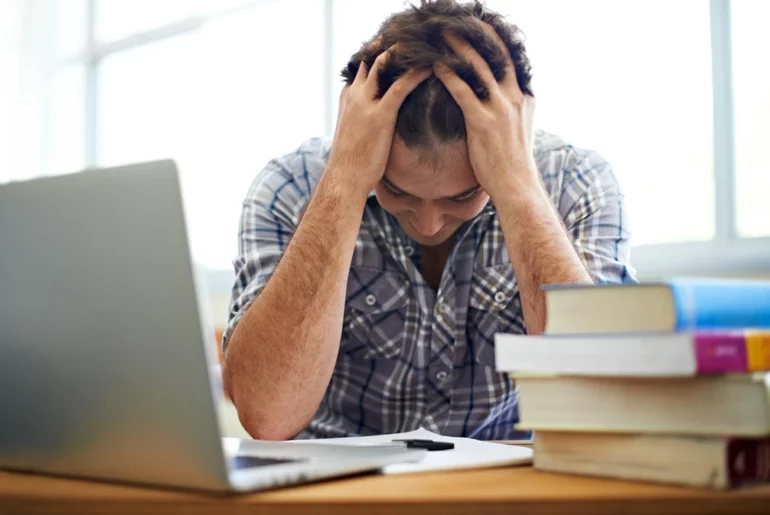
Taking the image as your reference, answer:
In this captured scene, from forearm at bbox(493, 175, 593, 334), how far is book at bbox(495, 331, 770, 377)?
0.55 meters

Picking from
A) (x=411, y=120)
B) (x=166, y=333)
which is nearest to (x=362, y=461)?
(x=166, y=333)

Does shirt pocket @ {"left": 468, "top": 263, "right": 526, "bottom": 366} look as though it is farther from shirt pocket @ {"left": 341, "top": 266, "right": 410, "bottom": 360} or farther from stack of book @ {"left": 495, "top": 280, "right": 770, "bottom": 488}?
stack of book @ {"left": 495, "top": 280, "right": 770, "bottom": 488}

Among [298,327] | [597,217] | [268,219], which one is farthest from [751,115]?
[298,327]

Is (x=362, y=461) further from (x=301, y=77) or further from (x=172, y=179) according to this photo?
(x=301, y=77)

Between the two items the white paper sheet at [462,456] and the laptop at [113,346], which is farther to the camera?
the white paper sheet at [462,456]

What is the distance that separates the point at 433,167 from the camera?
128 cm

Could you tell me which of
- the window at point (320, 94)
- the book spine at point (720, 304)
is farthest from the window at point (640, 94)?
the book spine at point (720, 304)

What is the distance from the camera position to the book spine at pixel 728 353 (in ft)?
1.97

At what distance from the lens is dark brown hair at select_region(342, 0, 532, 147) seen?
1.28 m

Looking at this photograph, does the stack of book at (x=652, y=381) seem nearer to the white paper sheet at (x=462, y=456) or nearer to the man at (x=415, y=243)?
the white paper sheet at (x=462, y=456)

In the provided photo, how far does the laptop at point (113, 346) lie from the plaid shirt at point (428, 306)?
723 millimetres

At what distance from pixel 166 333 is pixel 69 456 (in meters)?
0.18

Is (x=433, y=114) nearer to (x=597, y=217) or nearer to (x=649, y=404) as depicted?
(x=597, y=217)

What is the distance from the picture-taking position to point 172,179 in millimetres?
559
